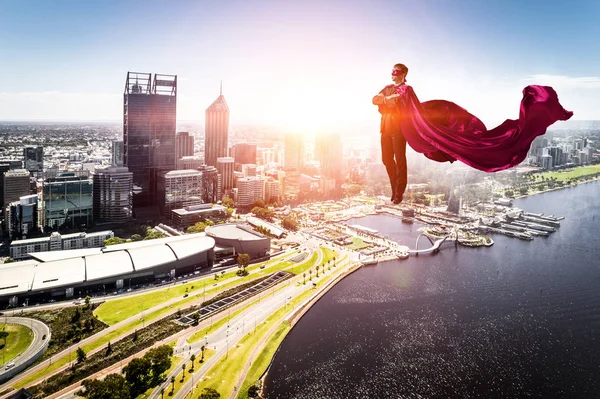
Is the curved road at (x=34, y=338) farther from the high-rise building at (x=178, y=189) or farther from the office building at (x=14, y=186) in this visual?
the high-rise building at (x=178, y=189)

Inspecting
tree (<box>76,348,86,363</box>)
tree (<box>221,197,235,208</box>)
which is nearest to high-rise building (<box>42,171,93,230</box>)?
tree (<box>221,197,235,208</box>)

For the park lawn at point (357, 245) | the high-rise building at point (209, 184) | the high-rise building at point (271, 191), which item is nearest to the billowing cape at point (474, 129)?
the park lawn at point (357, 245)

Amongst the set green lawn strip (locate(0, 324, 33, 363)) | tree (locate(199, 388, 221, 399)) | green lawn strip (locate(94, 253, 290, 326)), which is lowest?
green lawn strip (locate(0, 324, 33, 363))

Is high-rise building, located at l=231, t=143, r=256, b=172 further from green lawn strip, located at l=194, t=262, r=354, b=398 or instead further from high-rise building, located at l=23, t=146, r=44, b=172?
green lawn strip, located at l=194, t=262, r=354, b=398

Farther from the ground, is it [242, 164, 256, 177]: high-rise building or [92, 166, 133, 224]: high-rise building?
[242, 164, 256, 177]: high-rise building

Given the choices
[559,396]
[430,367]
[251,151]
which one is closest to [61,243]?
[430,367]

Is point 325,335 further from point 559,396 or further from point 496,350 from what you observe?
point 559,396
